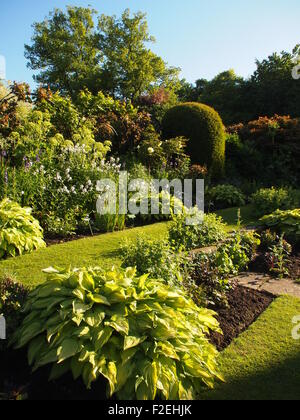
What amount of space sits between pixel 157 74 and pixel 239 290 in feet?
100

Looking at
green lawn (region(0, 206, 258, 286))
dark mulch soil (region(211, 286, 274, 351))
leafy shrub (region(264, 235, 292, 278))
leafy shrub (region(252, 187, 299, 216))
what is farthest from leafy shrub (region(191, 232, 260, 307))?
leafy shrub (region(252, 187, 299, 216))

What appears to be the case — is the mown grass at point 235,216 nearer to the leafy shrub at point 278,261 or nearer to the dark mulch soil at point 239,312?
the leafy shrub at point 278,261

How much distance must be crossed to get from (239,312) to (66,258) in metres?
2.37

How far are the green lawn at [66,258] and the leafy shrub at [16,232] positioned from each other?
0.17 m

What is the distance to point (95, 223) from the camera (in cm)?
705

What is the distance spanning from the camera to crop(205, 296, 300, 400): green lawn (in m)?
2.75

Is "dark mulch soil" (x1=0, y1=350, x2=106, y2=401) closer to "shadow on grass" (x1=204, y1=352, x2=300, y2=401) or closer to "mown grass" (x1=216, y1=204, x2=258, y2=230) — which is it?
"shadow on grass" (x1=204, y1=352, x2=300, y2=401)

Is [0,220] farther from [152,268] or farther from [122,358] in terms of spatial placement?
[122,358]

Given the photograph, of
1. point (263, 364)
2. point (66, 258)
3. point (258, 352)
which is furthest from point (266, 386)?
point (66, 258)

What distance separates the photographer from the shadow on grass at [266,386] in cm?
271

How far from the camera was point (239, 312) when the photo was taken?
3904mm

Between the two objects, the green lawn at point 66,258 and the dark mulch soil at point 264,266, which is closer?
the green lawn at point 66,258

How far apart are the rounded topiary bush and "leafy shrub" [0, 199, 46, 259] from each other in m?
6.41

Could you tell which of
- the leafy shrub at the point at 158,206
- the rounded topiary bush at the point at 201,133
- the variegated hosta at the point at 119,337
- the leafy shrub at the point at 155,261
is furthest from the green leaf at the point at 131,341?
the rounded topiary bush at the point at 201,133
